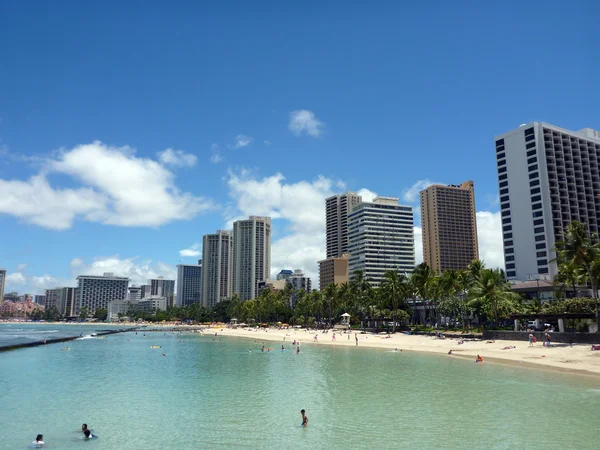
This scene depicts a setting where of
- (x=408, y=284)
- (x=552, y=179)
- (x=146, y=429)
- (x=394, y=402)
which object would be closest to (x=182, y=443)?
(x=146, y=429)

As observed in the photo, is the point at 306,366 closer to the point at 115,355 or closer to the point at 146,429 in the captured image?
the point at 146,429

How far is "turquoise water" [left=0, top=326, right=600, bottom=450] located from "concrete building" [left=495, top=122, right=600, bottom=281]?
86.0 m

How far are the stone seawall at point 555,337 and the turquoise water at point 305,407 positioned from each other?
36.2ft

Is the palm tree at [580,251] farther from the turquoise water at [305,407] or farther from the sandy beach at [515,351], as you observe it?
the turquoise water at [305,407]

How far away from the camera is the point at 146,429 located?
25875mm

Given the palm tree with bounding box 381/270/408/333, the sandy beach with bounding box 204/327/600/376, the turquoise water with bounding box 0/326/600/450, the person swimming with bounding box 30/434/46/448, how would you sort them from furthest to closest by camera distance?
the palm tree with bounding box 381/270/408/333, the sandy beach with bounding box 204/327/600/376, the turquoise water with bounding box 0/326/600/450, the person swimming with bounding box 30/434/46/448

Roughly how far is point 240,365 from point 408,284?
50.4 metres

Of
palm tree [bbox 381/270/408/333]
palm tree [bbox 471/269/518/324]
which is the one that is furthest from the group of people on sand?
palm tree [bbox 381/270/408/333]

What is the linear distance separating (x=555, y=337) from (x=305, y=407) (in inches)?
1480

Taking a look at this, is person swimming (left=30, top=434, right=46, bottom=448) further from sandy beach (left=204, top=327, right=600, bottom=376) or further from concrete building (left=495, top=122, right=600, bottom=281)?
concrete building (left=495, top=122, right=600, bottom=281)

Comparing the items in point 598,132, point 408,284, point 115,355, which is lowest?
point 115,355

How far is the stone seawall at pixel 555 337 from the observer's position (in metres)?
49.8

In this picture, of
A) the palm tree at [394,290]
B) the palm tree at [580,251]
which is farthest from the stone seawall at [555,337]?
the palm tree at [394,290]

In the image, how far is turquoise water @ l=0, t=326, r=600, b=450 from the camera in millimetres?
23375
